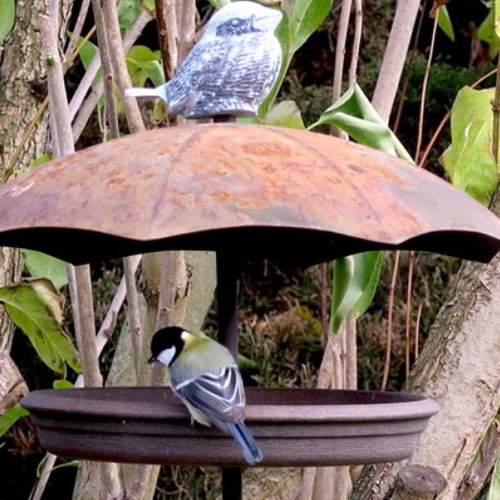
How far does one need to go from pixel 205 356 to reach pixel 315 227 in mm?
394

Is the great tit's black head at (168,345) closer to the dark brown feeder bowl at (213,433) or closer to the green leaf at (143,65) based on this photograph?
the dark brown feeder bowl at (213,433)

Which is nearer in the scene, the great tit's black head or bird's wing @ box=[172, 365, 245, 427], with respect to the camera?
bird's wing @ box=[172, 365, 245, 427]

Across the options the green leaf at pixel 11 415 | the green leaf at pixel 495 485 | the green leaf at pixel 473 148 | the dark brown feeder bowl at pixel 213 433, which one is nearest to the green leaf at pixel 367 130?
the green leaf at pixel 473 148

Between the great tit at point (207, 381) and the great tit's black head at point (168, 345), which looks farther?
the great tit's black head at point (168, 345)

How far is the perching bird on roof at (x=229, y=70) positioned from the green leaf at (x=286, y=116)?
1.71ft

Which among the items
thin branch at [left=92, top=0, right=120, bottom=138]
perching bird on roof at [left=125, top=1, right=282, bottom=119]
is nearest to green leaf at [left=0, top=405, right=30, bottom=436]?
thin branch at [left=92, top=0, right=120, bottom=138]

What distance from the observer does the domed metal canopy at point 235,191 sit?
1092 millimetres

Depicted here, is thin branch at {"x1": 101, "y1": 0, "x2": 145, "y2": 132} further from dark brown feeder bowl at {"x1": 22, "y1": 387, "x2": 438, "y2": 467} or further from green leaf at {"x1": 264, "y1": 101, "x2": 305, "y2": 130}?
dark brown feeder bowl at {"x1": 22, "y1": 387, "x2": 438, "y2": 467}

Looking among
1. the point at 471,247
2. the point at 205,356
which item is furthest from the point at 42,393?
the point at 471,247

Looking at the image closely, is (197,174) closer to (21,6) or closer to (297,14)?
(297,14)

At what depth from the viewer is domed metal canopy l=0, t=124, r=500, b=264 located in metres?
1.09

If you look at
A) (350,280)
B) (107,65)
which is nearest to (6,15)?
(107,65)

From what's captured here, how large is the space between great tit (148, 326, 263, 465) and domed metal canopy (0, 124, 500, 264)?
A: 0.20m

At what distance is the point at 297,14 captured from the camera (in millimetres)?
1885
